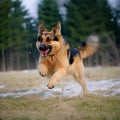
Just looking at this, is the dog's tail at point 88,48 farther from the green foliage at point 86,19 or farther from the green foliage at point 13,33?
the green foliage at point 86,19

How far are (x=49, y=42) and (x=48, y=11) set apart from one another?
31900 millimetres

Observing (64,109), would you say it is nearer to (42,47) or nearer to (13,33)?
(42,47)

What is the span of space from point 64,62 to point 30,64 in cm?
2923

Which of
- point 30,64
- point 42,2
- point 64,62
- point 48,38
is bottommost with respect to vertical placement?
point 30,64

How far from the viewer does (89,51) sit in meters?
10.8

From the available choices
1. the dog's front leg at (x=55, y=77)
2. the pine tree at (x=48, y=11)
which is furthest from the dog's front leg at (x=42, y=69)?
the pine tree at (x=48, y=11)

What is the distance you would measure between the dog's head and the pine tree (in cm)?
2943

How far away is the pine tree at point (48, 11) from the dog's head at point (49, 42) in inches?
1159

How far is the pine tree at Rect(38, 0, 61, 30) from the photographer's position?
3881 cm

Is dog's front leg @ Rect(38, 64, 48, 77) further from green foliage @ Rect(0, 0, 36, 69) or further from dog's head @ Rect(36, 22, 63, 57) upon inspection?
green foliage @ Rect(0, 0, 36, 69)

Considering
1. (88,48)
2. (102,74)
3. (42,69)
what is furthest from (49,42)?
(102,74)

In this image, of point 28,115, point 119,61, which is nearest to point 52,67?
point 28,115

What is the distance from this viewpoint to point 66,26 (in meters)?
41.3

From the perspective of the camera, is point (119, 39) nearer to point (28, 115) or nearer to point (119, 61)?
point (119, 61)
